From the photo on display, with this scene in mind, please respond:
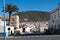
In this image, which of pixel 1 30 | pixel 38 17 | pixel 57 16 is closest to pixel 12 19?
pixel 57 16

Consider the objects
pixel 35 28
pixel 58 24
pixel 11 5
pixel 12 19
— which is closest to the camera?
pixel 58 24

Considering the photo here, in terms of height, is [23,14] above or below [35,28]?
above

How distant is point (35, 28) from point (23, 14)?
6693 centimetres

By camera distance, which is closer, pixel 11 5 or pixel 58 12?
pixel 58 12

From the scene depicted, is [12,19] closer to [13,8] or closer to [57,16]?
[13,8]

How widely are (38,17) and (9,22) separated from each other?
79.4 metres

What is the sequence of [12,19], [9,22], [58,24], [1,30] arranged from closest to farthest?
[1,30], [58,24], [9,22], [12,19]

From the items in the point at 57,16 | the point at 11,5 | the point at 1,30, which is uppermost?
the point at 11,5

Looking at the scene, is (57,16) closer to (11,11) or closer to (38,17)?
(11,11)

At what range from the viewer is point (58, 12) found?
65750 millimetres

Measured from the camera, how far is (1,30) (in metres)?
53.1

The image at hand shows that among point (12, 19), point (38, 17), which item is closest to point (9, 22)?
point (12, 19)

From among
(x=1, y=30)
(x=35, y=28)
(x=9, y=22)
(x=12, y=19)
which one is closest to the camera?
(x=1, y=30)

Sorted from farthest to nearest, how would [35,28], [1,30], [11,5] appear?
[35,28], [11,5], [1,30]
